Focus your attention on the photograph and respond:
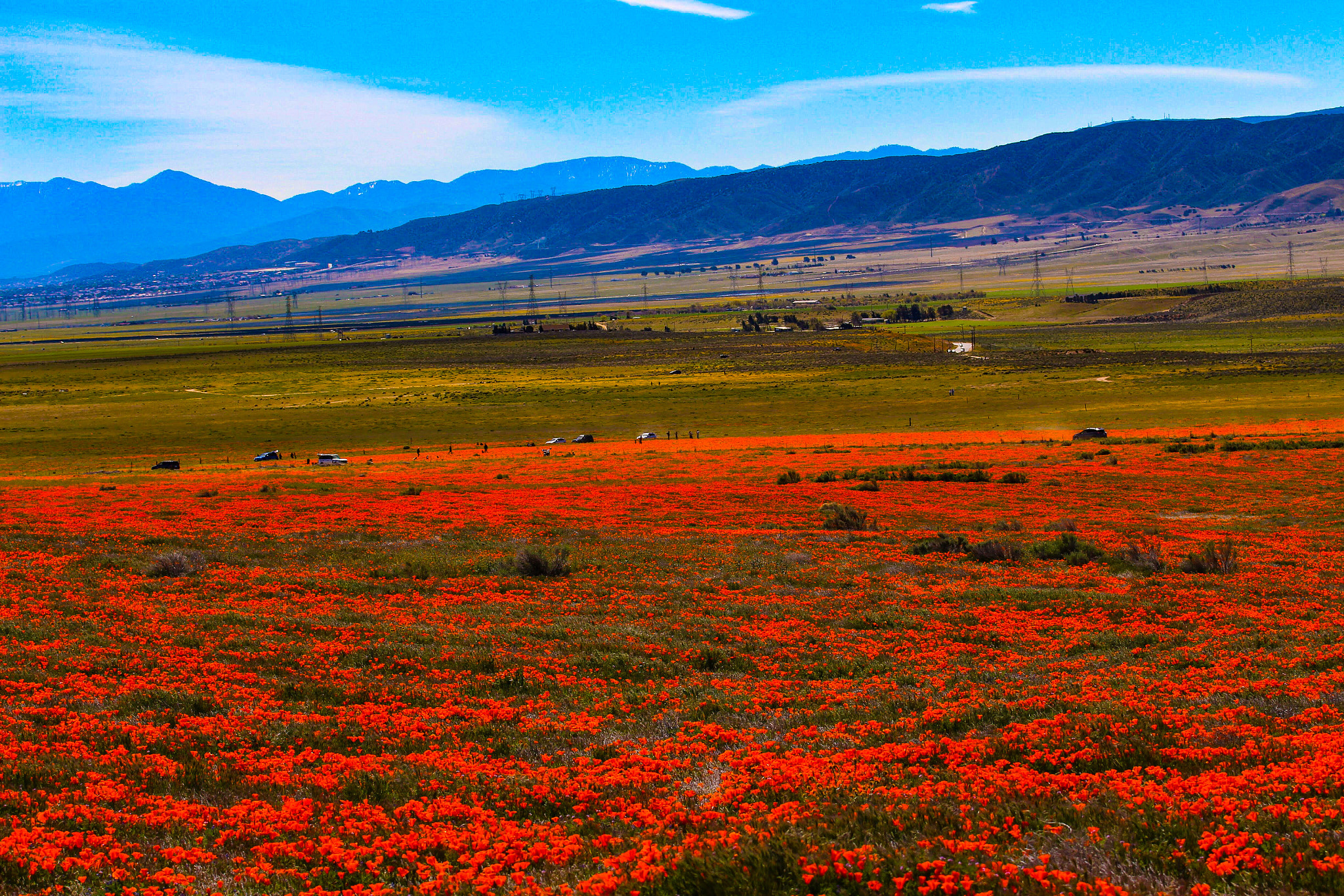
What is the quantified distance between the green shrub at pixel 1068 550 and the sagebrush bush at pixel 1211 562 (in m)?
1.96

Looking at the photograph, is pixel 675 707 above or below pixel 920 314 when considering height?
below

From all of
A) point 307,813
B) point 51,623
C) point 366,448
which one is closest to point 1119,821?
point 307,813

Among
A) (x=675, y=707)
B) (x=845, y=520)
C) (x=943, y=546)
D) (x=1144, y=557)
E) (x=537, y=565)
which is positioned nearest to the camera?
Result: (x=675, y=707)

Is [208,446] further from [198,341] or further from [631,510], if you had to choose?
[198,341]

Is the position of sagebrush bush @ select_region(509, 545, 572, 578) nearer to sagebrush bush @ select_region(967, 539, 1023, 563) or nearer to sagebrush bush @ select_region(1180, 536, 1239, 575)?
sagebrush bush @ select_region(967, 539, 1023, 563)

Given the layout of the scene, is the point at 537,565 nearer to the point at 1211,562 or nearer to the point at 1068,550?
the point at 1068,550

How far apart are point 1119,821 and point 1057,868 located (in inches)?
38.0

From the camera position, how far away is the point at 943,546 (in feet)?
74.0

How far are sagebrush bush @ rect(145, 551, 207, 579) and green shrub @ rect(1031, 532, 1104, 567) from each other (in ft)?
61.8

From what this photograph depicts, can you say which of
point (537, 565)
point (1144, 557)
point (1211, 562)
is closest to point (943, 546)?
point (1144, 557)

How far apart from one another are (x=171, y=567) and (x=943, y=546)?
17.5 m

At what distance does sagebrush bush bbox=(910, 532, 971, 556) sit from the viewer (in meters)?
22.3

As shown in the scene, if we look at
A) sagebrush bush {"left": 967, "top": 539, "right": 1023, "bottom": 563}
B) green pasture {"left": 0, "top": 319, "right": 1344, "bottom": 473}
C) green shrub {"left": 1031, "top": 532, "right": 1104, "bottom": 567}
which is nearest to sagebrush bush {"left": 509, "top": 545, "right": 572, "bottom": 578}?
sagebrush bush {"left": 967, "top": 539, "right": 1023, "bottom": 563}

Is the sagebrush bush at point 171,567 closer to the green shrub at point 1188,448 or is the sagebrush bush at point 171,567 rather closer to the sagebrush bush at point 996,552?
the sagebrush bush at point 996,552
